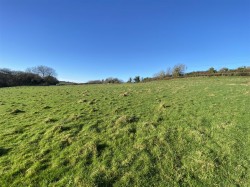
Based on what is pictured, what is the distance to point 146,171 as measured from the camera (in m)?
5.29

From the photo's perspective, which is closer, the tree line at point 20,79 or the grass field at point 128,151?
the grass field at point 128,151

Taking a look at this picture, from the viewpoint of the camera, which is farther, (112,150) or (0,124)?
(0,124)

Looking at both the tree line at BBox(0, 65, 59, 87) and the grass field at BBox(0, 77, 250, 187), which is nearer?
the grass field at BBox(0, 77, 250, 187)

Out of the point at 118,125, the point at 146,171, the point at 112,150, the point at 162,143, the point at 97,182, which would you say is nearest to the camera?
the point at 97,182

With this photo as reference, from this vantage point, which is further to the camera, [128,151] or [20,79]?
[20,79]

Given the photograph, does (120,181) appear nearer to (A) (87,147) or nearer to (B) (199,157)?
(A) (87,147)

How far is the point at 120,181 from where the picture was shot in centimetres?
489

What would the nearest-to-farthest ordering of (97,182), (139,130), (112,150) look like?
(97,182) < (112,150) < (139,130)

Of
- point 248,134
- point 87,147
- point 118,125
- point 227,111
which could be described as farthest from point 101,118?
point 227,111

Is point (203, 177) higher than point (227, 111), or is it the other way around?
point (227, 111)

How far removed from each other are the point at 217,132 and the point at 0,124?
505 inches

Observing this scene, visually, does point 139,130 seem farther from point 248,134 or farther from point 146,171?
point 248,134

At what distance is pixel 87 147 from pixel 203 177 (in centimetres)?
447

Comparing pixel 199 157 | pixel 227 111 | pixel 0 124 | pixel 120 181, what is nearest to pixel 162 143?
pixel 199 157
